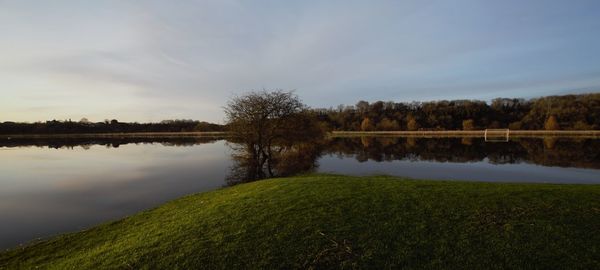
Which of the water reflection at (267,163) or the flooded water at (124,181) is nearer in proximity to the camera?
the flooded water at (124,181)

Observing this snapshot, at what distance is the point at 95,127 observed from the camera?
15712 cm

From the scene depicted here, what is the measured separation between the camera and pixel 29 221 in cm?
1388

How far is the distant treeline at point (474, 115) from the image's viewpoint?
91.5 m

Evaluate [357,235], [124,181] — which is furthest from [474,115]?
[357,235]

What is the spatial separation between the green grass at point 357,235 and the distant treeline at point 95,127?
424 feet

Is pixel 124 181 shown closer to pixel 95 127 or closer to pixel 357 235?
pixel 357 235

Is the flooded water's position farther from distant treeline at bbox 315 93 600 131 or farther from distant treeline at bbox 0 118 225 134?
distant treeline at bbox 0 118 225 134

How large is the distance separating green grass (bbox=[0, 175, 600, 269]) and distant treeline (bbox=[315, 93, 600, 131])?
8335 centimetres

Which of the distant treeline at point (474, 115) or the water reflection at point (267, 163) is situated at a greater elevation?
the distant treeline at point (474, 115)

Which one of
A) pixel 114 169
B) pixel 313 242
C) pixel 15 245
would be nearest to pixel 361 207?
pixel 313 242

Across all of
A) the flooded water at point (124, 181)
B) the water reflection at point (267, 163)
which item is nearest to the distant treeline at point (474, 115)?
the water reflection at point (267, 163)

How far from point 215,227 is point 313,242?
2.88 meters

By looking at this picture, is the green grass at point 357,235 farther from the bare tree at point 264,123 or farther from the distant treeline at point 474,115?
the distant treeline at point 474,115

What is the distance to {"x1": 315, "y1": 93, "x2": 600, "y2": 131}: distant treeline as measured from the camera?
300 feet
